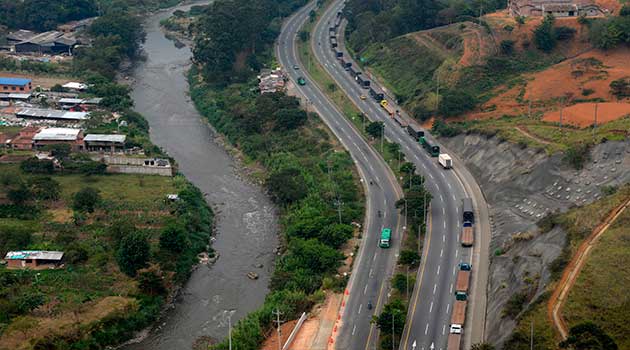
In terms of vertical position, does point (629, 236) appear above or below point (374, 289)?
above

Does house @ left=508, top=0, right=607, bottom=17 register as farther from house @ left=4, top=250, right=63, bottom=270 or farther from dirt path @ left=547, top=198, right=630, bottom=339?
house @ left=4, top=250, right=63, bottom=270

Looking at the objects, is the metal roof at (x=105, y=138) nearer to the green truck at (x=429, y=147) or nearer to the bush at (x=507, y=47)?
the green truck at (x=429, y=147)

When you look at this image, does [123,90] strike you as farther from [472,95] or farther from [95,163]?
[472,95]

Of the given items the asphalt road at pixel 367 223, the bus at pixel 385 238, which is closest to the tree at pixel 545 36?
the asphalt road at pixel 367 223

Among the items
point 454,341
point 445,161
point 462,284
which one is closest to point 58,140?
point 445,161

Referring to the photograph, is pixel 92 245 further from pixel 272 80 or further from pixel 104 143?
pixel 272 80

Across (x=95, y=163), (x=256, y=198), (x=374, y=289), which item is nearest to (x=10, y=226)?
(x=95, y=163)
